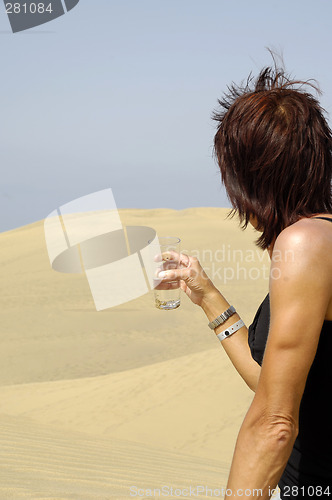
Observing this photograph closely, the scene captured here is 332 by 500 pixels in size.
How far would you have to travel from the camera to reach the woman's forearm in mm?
2094

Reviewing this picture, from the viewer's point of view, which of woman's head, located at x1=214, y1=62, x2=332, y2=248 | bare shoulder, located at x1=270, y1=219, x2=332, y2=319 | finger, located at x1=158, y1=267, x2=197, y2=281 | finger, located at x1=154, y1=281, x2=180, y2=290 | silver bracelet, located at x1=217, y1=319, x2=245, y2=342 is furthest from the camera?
finger, located at x1=154, y1=281, x2=180, y2=290

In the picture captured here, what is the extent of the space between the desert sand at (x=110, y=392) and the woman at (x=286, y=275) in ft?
7.00

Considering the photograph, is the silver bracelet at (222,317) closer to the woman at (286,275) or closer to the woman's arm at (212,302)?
the woman's arm at (212,302)

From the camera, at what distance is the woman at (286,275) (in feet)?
4.48

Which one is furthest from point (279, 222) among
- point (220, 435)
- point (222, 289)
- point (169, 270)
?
point (222, 289)

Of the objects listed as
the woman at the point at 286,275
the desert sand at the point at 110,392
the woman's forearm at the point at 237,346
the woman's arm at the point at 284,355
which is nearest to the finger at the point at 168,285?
the woman's forearm at the point at 237,346

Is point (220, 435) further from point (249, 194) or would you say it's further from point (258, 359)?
point (249, 194)

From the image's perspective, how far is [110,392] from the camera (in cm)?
771

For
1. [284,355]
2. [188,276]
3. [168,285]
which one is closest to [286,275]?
[284,355]

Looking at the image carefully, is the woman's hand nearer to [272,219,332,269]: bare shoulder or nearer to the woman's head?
the woman's head

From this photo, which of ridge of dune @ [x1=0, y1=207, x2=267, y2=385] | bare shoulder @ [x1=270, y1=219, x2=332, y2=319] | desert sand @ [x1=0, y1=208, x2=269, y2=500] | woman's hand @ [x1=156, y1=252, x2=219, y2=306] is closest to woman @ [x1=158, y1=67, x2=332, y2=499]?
bare shoulder @ [x1=270, y1=219, x2=332, y2=319]

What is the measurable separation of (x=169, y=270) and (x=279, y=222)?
853mm

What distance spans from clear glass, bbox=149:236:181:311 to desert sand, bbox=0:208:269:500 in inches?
56.7

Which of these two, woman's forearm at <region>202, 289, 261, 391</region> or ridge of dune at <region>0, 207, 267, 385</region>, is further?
ridge of dune at <region>0, 207, 267, 385</region>
